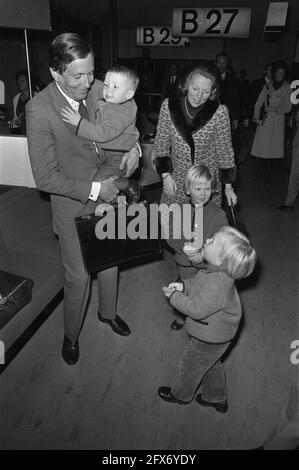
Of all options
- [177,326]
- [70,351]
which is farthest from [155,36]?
[70,351]

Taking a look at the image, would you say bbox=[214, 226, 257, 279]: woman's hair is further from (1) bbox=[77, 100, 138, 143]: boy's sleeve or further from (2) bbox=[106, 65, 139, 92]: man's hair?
(2) bbox=[106, 65, 139, 92]: man's hair

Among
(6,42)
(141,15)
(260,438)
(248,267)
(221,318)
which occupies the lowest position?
(260,438)

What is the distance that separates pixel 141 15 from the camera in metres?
10.6

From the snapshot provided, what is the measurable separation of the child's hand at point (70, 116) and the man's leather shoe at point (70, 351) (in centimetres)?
141

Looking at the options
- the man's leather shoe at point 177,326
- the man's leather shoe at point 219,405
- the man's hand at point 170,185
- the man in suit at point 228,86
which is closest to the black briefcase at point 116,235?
the man's hand at point 170,185

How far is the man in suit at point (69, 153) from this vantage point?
5.79ft

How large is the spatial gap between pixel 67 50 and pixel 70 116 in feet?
0.99

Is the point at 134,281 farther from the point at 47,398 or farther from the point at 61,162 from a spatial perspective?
the point at 61,162

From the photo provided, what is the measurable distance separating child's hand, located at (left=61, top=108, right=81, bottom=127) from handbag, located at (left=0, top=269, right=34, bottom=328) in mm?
1105

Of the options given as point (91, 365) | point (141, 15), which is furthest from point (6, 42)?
point (91, 365)

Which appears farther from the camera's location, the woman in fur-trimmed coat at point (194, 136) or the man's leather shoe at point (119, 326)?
the man's leather shoe at point (119, 326)

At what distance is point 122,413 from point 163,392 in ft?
0.90

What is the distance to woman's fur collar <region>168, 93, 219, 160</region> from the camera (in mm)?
2312

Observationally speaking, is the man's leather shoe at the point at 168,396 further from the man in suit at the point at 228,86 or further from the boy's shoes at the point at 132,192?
the man in suit at the point at 228,86
